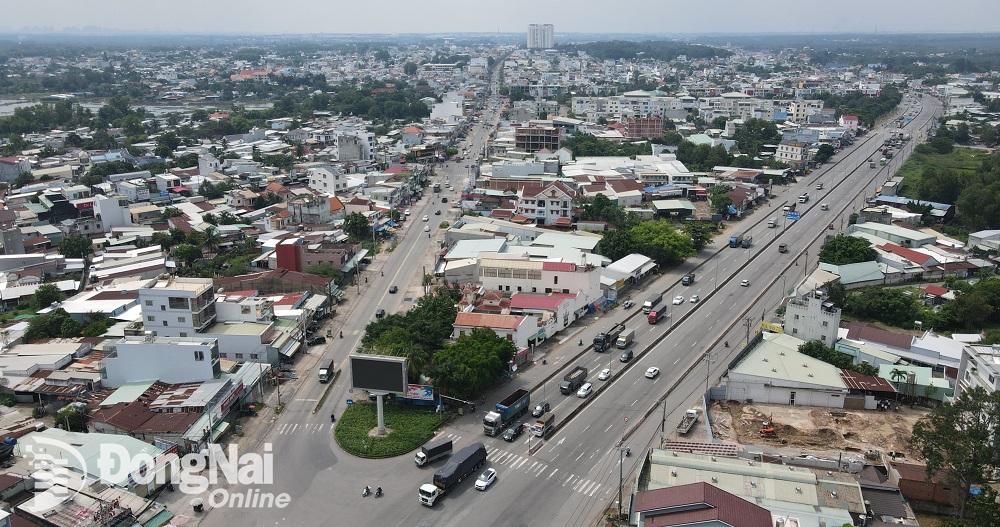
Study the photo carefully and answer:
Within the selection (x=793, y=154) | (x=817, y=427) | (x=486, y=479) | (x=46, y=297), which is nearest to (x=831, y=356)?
(x=817, y=427)

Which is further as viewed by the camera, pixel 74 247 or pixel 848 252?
pixel 74 247

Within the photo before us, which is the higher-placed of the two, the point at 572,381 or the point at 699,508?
the point at 699,508

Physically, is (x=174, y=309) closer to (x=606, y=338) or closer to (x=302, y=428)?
(x=302, y=428)

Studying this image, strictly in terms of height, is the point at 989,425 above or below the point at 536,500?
above

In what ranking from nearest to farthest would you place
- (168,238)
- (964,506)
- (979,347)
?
(964,506)
(979,347)
(168,238)

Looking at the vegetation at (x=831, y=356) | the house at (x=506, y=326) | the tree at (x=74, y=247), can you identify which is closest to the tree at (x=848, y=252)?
the vegetation at (x=831, y=356)

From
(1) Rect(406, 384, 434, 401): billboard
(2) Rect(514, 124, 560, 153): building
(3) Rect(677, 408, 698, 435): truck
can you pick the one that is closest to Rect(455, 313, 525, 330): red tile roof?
(1) Rect(406, 384, 434, 401): billboard

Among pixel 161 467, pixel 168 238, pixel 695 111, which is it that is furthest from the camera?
pixel 695 111

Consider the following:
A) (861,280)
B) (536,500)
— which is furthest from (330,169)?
(536,500)

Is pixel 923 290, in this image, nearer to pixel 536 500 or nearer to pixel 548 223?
pixel 548 223
